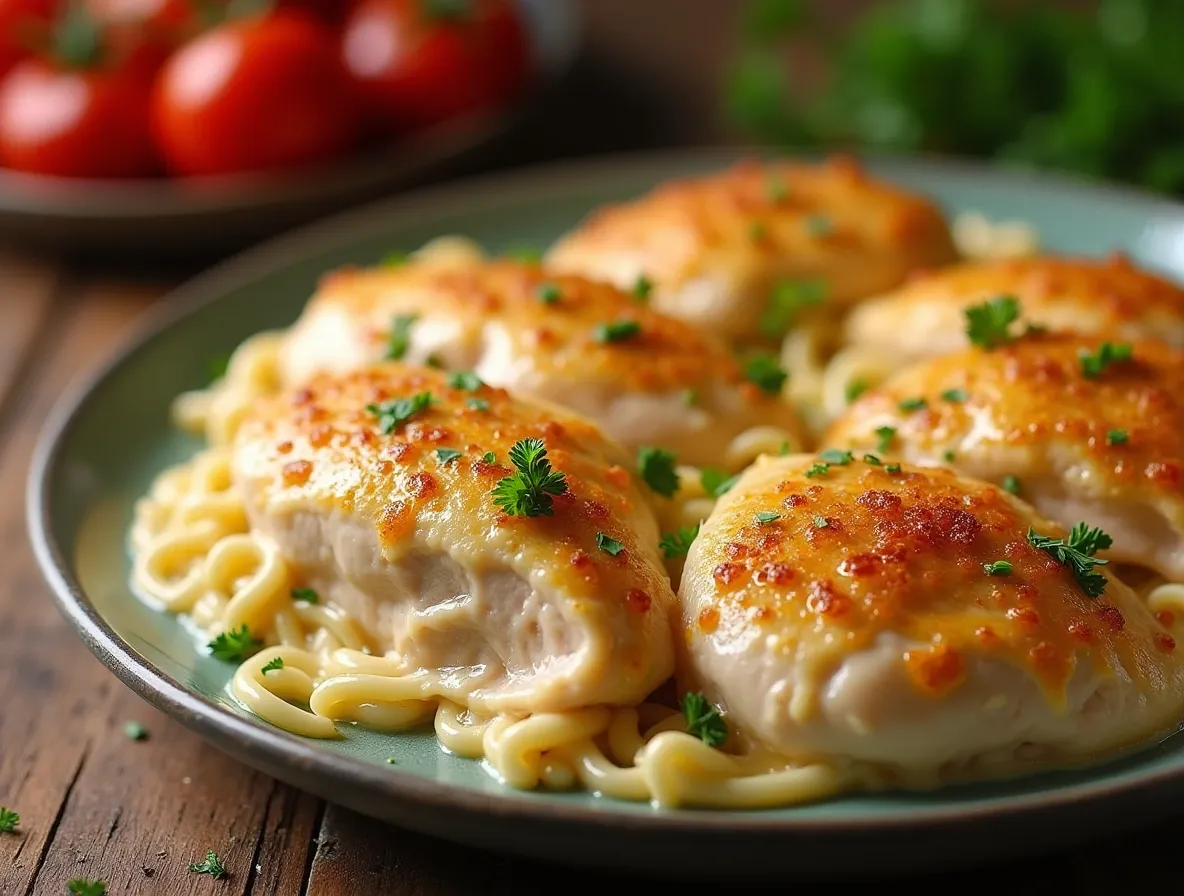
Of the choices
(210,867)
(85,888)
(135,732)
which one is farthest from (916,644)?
(135,732)

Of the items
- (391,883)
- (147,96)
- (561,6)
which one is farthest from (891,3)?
(391,883)

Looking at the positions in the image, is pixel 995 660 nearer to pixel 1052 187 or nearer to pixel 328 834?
pixel 328 834

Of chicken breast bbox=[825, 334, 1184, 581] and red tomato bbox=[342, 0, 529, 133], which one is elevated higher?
chicken breast bbox=[825, 334, 1184, 581]

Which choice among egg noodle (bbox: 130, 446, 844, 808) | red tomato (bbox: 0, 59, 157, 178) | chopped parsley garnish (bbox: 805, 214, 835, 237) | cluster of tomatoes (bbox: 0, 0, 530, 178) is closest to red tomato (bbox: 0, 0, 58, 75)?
cluster of tomatoes (bbox: 0, 0, 530, 178)

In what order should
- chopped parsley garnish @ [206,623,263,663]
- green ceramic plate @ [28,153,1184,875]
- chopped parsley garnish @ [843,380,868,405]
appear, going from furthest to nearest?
chopped parsley garnish @ [843,380,868,405]
chopped parsley garnish @ [206,623,263,663]
green ceramic plate @ [28,153,1184,875]

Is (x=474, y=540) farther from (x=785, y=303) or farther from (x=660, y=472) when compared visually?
(x=785, y=303)

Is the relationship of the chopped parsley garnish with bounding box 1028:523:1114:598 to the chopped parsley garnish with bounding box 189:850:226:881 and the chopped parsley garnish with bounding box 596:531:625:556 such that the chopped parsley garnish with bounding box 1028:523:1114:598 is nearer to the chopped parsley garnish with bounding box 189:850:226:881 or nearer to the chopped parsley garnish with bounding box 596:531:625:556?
the chopped parsley garnish with bounding box 596:531:625:556

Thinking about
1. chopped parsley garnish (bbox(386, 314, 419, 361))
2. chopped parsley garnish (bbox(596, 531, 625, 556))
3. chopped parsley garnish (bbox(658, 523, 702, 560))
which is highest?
chopped parsley garnish (bbox(596, 531, 625, 556))

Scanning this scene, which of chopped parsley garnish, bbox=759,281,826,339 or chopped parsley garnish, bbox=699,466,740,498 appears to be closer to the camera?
chopped parsley garnish, bbox=699,466,740,498

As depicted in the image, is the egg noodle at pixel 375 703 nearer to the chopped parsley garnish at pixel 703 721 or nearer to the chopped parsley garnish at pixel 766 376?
the chopped parsley garnish at pixel 703 721
